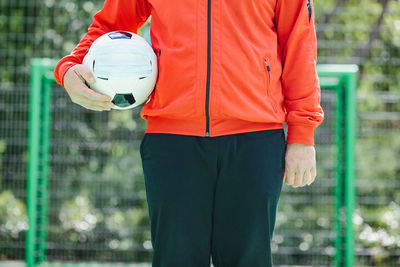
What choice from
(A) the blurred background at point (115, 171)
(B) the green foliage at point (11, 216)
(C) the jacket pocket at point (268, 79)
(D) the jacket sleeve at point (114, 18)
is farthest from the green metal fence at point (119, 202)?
(C) the jacket pocket at point (268, 79)

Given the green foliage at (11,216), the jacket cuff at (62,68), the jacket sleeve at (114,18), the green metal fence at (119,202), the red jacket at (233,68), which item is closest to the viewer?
the red jacket at (233,68)

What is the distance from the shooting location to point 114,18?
1.71 m

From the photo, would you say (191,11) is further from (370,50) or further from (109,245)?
(370,50)

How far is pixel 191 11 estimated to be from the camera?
1.47 meters

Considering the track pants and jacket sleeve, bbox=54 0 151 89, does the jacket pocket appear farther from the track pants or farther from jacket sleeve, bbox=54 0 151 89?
jacket sleeve, bbox=54 0 151 89

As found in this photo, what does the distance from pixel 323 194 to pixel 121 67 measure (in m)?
2.79

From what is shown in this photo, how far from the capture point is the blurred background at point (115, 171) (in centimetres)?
399

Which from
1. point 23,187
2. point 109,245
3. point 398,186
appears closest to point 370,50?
point 398,186

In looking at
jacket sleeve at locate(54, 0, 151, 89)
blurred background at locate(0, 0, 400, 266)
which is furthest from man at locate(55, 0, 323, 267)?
blurred background at locate(0, 0, 400, 266)

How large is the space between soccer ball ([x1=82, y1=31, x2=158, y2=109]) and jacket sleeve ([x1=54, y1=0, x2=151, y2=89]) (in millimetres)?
134

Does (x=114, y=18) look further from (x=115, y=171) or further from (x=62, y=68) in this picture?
(x=115, y=171)

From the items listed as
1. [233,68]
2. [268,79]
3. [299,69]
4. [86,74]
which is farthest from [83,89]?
[299,69]

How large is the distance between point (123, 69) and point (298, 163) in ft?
2.01

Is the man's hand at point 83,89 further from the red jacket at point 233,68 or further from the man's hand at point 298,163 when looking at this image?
the man's hand at point 298,163
